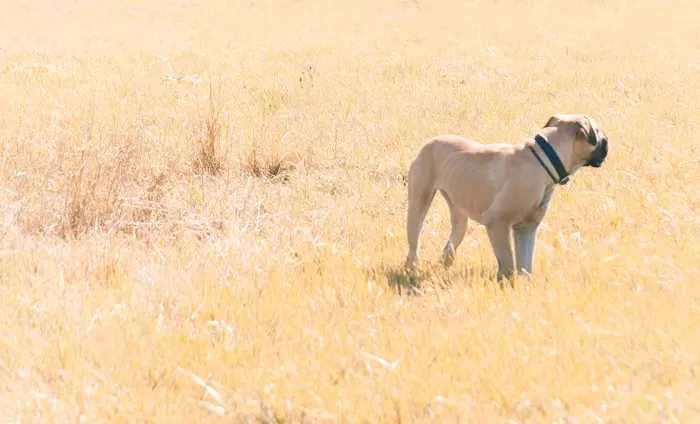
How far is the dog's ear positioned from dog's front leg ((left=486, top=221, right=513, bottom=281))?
686 mm

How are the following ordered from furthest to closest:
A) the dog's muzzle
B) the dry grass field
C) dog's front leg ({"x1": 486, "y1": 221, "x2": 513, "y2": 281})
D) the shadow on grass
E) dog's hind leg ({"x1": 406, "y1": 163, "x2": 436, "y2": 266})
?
dog's hind leg ({"x1": 406, "y1": 163, "x2": 436, "y2": 266}) < the dog's muzzle < dog's front leg ({"x1": 486, "y1": 221, "x2": 513, "y2": 281}) < the shadow on grass < the dry grass field

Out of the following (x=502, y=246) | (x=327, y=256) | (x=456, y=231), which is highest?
(x=502, y=246)

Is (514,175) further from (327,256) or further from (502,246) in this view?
(327,256)

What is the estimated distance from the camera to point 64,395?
3279 mm

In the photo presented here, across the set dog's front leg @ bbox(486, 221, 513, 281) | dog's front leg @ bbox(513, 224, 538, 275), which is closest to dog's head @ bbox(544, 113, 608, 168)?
dog's front leg @ bbox(513, 224, 538, 275)

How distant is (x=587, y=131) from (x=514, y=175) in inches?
19.6

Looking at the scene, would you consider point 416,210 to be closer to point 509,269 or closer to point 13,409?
point 509,269

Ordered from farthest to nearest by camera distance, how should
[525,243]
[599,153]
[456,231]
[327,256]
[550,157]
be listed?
[456,231], [327,256], [525,243], [599,153], [550,157]

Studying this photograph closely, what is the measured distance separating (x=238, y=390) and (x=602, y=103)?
824cm

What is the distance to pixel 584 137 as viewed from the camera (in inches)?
187

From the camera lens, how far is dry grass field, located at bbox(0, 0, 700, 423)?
125 inches

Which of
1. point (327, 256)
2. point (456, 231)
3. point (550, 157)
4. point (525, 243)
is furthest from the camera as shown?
point (456, 231)

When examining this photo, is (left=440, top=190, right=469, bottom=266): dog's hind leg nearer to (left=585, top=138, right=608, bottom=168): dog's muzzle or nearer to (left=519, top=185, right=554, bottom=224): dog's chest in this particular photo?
(left=519, top=185, right=554, bottom=224): dog's chest

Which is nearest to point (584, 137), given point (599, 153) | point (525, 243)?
point (599, 153)
